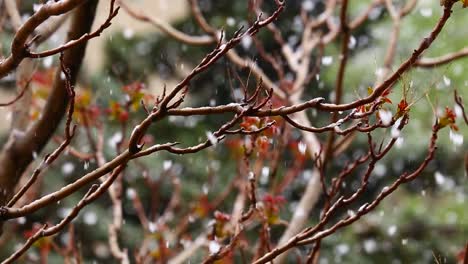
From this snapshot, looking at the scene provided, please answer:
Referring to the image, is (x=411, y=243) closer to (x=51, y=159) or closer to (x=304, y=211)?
(x=304, y=211)

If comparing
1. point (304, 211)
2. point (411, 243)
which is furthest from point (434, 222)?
point (304, 211)

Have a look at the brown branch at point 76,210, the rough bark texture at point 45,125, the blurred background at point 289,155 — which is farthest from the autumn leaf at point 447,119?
the blurred background at point 289,155

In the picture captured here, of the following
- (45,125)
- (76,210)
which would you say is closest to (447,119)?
(76,210)

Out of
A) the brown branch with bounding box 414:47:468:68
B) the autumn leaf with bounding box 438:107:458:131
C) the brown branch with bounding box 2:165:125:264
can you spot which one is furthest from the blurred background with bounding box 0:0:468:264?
the brown branch with bounding box 2:165:125:264

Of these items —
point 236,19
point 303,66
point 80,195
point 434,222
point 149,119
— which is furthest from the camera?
point 236,19

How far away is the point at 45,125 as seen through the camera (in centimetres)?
262

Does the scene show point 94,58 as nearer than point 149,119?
No

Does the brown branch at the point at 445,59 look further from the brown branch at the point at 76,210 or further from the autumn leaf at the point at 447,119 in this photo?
the brown branch at the point at 76,210

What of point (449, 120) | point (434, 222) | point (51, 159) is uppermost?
point (434, 222)

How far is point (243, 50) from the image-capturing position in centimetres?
816

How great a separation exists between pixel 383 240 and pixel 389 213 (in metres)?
0.39

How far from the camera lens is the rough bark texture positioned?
8.12 feet

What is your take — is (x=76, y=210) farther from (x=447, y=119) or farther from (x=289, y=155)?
(x=289, y=155)

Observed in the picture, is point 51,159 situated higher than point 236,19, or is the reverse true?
point 236,19
